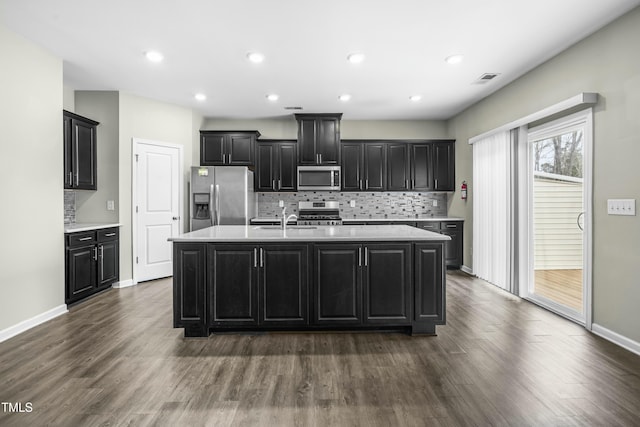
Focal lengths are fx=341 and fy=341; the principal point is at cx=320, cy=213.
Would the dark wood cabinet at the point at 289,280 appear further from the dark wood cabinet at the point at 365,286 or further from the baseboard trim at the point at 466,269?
the baseboard trim at the point at 466,269

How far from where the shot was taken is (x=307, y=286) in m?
3.05

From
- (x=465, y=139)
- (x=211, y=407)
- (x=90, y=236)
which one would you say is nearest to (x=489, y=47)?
(x=465, y=139)

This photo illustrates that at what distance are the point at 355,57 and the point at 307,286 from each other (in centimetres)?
250

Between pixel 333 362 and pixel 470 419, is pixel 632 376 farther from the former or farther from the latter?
pixel 333 362

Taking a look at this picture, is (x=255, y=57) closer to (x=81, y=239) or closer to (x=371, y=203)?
(x=81, y=239)

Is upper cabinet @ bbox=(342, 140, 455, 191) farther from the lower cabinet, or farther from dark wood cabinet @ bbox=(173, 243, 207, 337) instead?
dark wood cabinet @ bbox=(173, 243, 207, 337)

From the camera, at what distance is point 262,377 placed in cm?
232

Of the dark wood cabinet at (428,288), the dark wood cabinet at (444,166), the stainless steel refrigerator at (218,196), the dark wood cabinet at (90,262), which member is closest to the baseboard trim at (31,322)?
the dark wood cabinet at (90,262)

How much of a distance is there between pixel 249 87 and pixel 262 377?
377 centimetres

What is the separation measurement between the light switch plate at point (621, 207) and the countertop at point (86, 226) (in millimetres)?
5421

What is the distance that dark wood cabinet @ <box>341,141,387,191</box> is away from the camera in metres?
6.28

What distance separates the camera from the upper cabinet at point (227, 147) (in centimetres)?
604

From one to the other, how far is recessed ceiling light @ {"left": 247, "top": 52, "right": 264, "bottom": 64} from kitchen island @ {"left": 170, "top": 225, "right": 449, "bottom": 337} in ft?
6.60

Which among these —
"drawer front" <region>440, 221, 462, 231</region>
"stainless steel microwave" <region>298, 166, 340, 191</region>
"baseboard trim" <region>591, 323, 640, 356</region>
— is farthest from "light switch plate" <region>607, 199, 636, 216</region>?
"stainless steel microwave" <region>298, 166, 340, 191</region>
